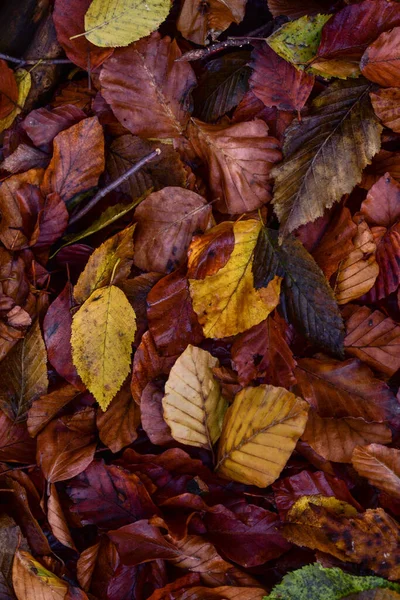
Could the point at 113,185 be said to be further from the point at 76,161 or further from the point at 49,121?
the point at 49,121

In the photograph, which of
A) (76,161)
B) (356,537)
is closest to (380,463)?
(356,537)

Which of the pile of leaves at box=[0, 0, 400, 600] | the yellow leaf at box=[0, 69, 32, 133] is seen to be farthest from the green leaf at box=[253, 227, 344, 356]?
the yellow leaf at box=[0, 69, 32, 133]

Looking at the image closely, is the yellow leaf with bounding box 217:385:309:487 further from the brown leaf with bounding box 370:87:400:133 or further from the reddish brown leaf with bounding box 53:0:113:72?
the reddish brown leaf with bounding box 53:0:113:72

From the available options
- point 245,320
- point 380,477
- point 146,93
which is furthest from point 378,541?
point 146,93

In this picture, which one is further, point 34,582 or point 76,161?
point 76,161

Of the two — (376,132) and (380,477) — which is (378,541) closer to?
(380,477)

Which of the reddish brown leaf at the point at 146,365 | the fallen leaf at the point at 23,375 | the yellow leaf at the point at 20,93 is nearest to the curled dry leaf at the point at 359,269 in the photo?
the reddish brown leaf at the point at 146,365
